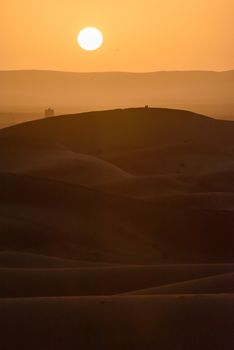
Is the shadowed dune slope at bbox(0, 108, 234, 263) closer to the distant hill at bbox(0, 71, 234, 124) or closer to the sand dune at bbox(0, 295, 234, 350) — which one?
the sand dune at bbox(0, 295, 234, 350)

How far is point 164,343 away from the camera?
250 centimetres

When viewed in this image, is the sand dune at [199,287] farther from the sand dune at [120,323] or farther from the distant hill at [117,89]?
the distant hill at [117,89]

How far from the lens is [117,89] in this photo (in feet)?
70.8

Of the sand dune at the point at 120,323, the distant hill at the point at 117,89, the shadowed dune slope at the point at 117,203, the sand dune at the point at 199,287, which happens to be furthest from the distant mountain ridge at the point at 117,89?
the sand dune at the point at 120,323

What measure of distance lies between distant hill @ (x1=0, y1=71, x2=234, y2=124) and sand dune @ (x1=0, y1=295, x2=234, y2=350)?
17.7 metres

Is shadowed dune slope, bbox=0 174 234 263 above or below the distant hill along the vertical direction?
below

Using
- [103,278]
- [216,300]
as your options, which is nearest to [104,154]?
[103,278]

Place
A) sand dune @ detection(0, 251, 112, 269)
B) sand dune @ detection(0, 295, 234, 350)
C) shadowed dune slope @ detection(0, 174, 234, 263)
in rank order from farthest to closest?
shadowed dune slope @ detection(0, 174, 234, 263) < sand dune @ detection(0, 251, 112, 269) < sand dune @ detection(0, 295, 234, 350)

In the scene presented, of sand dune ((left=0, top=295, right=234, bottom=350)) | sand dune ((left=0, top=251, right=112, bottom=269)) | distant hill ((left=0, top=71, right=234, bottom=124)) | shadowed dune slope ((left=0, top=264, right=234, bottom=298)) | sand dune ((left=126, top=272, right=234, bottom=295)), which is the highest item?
distant hill ((left=0, top=71, right=234, bottom=124))

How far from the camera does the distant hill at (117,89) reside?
816 inches

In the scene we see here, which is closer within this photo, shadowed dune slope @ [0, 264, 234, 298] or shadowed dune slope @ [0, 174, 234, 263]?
shadowed dune slope @ [0, 264, 234, 298]

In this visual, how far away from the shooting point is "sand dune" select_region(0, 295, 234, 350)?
249cm

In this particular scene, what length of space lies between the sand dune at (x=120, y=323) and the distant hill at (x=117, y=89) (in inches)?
698

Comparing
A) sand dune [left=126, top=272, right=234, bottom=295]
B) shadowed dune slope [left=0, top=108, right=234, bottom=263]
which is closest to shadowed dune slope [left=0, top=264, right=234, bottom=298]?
sand dune [left=126, top=272, right=234, bottom=295]
